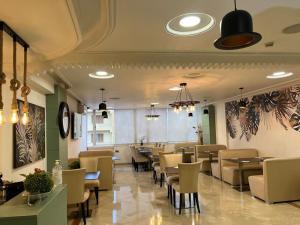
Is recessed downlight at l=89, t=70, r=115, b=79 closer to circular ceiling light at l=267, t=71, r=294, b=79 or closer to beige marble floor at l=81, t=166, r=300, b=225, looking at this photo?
beige marble floor at l=81, t=166, r=300, b=225

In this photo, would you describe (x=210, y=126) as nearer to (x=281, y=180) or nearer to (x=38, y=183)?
(x=281, y=180)

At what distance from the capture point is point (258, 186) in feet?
17.4

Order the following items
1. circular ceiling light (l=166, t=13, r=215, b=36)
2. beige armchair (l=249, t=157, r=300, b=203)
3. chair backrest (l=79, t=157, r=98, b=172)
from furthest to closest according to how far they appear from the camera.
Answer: chair backrest (l=79, t=157, r=98, b=172)
beige armchair (l=249, t=157, r=300, b=203)
circular ceiling light (l=166, t=13, r=215, b=36)

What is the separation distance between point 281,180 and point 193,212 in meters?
1.91

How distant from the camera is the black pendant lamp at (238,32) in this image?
162 centimetres

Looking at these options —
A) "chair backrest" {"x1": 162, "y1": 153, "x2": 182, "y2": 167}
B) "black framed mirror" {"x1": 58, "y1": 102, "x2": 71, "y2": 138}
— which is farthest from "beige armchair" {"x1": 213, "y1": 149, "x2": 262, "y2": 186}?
"black framed mirror" {"x1": 58, "y1": 102, "x2": 71, "y2": 138}

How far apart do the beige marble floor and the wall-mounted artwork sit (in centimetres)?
147

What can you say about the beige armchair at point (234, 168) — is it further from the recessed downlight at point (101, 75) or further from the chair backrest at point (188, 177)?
the recessed downlight at point (101, 75)

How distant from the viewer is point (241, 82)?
6.02 metres

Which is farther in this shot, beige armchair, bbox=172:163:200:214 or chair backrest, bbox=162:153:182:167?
chair backrest, bbox=162:153:182:167

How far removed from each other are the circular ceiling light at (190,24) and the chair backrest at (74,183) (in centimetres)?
263

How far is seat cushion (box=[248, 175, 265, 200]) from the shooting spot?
16.9 ft

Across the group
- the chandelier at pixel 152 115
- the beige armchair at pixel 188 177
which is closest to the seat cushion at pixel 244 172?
the beige armchair at pixel 188 177

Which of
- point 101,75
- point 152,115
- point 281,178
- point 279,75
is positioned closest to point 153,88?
point 101,75
